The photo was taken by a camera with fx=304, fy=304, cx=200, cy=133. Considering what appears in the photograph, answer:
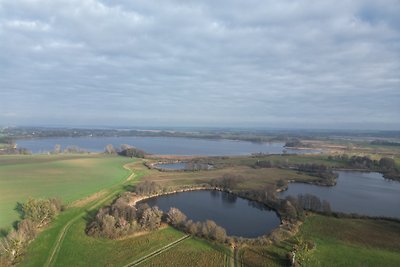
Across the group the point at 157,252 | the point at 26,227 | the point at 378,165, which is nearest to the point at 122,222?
the point at 157,252

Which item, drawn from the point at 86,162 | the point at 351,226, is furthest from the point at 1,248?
the point at 86,162

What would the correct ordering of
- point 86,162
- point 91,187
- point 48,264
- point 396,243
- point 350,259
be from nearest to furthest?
→ point 48,264 < point 350,259 < point 396,243 < point 91,187 < point 86,162

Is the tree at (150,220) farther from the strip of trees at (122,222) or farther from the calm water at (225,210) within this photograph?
the calm water at (225,210)

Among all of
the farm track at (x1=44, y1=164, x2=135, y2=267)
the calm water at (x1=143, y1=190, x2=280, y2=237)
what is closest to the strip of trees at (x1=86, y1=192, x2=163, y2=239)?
the farm track at (x1=44, y1=164, x2=135, y2=267)

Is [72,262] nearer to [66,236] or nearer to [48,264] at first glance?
[48,264]

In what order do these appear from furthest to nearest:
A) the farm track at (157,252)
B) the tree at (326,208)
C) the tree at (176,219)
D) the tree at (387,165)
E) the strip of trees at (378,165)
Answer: the tree at (387,165) < the strip of trees at (378,165) < the tree at (326,208) < the tree at (176,219) < the farm track at (157,252)

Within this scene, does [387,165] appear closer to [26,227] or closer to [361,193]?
[361,193]

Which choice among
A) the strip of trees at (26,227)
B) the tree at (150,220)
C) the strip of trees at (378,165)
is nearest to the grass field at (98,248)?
the strip of trees at (26,227)

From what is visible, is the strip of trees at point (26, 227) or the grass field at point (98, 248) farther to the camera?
the grass field at point (98, 248)

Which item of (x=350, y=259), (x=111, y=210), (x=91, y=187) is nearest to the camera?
(x=350, y=259)
